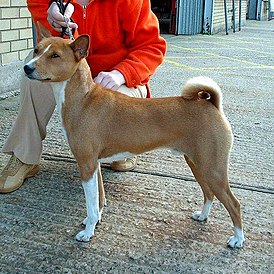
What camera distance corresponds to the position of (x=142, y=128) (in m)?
2.86

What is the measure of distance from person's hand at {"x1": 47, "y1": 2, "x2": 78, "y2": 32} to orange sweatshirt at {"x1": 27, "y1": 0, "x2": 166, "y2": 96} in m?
0.19

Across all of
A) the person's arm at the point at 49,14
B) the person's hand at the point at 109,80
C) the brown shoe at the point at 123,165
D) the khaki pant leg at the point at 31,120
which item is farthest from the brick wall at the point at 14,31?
the person's hand at the point at 109,80

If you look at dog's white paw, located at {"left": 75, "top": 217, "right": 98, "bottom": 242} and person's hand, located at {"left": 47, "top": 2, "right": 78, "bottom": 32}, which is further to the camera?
person's hand, located at {"left": 47, "top": 2, "right": 78, "bottom": 32}

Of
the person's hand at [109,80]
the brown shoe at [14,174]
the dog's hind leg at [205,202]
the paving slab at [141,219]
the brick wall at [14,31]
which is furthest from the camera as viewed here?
the brick wall at [14,31]

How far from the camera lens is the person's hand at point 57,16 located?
3.23 metres

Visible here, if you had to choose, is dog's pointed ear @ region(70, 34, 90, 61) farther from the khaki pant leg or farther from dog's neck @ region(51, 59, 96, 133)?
the khaki pant leg

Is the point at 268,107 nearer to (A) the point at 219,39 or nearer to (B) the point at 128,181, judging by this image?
(B) the point at 128,181

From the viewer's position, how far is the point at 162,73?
8469 millimetres

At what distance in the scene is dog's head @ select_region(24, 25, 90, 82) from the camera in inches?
102

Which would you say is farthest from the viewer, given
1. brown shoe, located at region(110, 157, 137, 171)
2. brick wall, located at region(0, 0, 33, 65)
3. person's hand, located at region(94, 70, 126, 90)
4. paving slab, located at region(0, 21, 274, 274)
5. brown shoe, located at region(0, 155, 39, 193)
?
brick wall, located at region(0, 0, 33, 65)

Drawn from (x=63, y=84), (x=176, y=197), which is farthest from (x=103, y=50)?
(x=176, y=197)

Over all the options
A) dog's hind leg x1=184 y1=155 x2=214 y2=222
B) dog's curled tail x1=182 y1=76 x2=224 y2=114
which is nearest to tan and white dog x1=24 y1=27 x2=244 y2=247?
dog's curled tail x1=182 y1=76 x2=224 y2=114

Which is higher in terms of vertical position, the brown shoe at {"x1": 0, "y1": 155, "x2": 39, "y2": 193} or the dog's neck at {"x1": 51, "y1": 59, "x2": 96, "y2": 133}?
the dog's neck at {"x1": 51, "y1": 59, "x2": 96, "y2": 133}

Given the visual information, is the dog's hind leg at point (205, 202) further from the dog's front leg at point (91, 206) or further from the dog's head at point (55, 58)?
the dog's head at point (55, 58)
